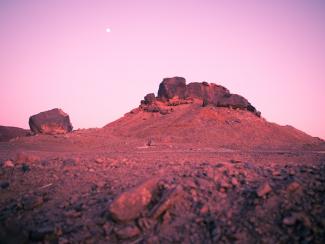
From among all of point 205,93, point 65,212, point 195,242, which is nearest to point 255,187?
point 195,242

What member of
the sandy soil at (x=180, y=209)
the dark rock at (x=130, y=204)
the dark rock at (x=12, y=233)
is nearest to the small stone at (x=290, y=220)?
the sandy soil at (x=180, y=209)

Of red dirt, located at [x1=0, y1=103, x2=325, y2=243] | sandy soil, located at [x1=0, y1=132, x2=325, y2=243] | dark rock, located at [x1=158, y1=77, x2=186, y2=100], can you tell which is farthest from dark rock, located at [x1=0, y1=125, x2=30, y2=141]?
sandy soil, located at [x1=0, y1=132, x2=325, y2=243]

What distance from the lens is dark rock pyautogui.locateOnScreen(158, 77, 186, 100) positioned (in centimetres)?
3819

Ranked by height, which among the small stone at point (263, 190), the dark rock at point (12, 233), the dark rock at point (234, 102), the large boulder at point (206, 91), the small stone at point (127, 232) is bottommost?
the dark rock at point (12, 233)

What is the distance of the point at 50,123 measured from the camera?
27.0 meters

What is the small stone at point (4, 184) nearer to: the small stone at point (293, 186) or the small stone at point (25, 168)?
the small stone at point (25, 168)

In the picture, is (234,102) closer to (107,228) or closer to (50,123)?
(50,123)

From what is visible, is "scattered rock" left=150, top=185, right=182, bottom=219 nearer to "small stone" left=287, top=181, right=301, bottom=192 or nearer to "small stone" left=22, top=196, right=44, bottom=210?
"small stone" left=287, top=181, right=301, bottom=192

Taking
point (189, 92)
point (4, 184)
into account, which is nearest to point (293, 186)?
point (4, 184)

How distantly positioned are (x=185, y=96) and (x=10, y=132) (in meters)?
19.3

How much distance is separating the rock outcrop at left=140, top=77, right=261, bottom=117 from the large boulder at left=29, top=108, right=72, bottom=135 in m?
10.5

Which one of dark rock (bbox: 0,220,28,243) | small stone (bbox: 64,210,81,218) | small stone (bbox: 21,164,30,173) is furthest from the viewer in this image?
small stone (bbox: 21,164,30,173)

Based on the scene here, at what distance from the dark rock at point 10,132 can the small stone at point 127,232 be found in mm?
24382

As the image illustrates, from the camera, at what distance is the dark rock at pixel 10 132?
88.7 ft
